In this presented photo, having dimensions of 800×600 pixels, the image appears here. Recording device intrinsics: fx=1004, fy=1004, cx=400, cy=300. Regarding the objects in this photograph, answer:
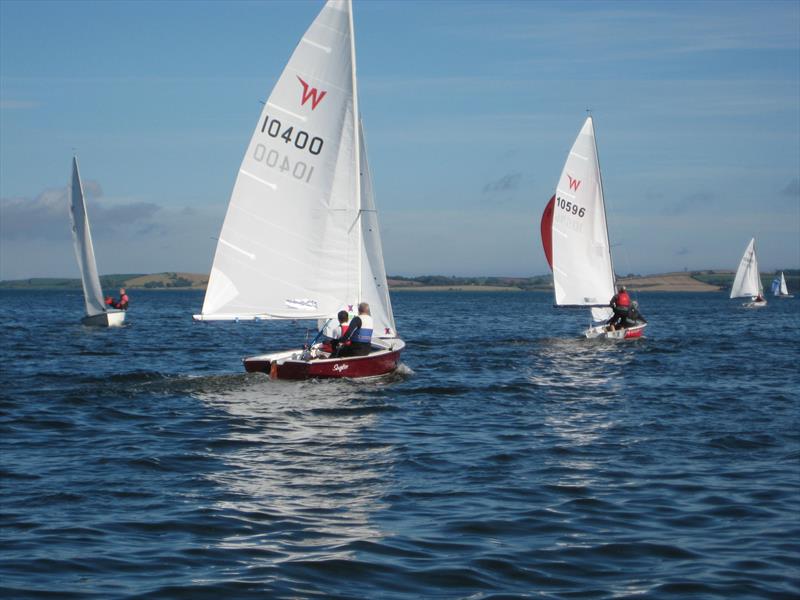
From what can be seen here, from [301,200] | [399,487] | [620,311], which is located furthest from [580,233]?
[399,487]

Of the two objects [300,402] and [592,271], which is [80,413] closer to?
[300,402]

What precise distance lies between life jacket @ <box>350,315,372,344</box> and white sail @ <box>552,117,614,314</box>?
19363 millimetres

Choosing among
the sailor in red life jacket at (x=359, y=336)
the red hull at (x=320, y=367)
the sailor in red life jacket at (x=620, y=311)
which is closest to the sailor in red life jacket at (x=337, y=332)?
the sailor in red life jacket at (x=359, y=336)

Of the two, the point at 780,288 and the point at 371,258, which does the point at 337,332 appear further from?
the point at 780,288

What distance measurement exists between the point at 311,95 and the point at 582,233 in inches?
811

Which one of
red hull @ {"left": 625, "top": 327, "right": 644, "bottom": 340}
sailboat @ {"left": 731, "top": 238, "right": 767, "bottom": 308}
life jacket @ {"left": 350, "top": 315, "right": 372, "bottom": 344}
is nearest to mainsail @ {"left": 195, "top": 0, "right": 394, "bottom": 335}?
life jacket @ {"left": 350, "top": 315, "right": 372, "bottom": 344}

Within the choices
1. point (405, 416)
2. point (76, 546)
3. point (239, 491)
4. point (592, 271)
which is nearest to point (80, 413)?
point (405, 416)

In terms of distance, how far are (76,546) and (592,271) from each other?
1283 inches

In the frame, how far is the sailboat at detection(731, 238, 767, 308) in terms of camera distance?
94500 mm

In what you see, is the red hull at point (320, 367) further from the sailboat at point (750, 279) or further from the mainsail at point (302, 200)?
the sailboat at point (750, 279)

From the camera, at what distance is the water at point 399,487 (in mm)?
7973

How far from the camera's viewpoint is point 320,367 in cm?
1980

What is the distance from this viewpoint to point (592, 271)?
3941cm

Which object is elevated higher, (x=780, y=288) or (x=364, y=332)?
(x=364, y=332)
